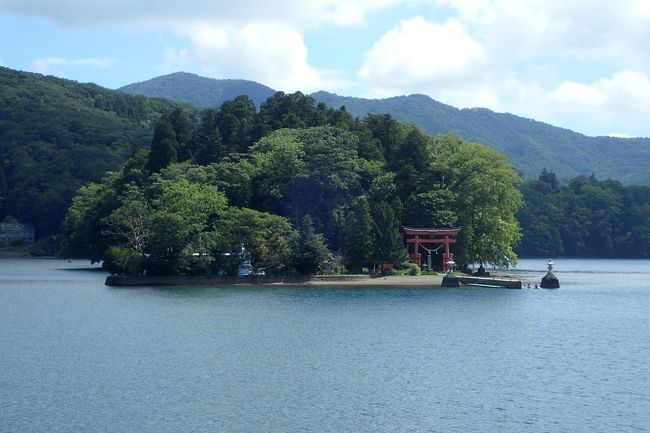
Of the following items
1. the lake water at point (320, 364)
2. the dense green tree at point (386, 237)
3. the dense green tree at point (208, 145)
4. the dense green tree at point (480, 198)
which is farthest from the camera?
the dense green tree at point (208, 145)

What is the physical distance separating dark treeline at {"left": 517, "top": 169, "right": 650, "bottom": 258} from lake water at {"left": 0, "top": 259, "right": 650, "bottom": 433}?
354ft

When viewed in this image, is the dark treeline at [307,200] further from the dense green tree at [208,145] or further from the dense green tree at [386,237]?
the dense green tree at [208,145]

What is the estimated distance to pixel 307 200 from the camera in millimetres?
88625

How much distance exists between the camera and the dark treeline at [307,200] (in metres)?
79.8

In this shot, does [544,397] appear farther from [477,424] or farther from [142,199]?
[142,199]

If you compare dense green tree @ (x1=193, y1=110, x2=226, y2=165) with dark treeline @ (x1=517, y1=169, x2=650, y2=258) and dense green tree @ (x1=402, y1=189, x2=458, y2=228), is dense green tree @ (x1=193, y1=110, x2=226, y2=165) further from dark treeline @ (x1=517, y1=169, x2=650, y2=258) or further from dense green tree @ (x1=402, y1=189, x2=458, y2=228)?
dark treeline @ (x1=517, y1=169, x2=650, y2=258)

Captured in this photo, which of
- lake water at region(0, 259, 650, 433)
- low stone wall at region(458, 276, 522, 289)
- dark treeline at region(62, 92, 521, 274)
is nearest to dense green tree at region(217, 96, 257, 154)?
dark treeline at region(62, 92, 521, 274)

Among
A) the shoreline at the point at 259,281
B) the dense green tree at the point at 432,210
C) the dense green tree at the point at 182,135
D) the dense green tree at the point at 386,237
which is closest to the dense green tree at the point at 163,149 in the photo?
the dense green tree at the point at 182,135

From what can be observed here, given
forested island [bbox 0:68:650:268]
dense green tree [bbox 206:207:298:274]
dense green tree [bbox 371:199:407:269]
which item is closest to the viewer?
dense green tree [bbox 206:207:298:274]

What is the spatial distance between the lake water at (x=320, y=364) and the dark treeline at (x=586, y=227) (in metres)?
108

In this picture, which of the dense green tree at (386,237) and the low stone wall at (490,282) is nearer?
the low stone wall at (490,282)

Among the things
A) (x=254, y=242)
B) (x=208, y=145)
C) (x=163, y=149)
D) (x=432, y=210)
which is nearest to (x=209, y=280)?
(x=254, y=242)

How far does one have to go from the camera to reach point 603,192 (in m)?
186

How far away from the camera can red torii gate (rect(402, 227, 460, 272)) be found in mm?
88375
